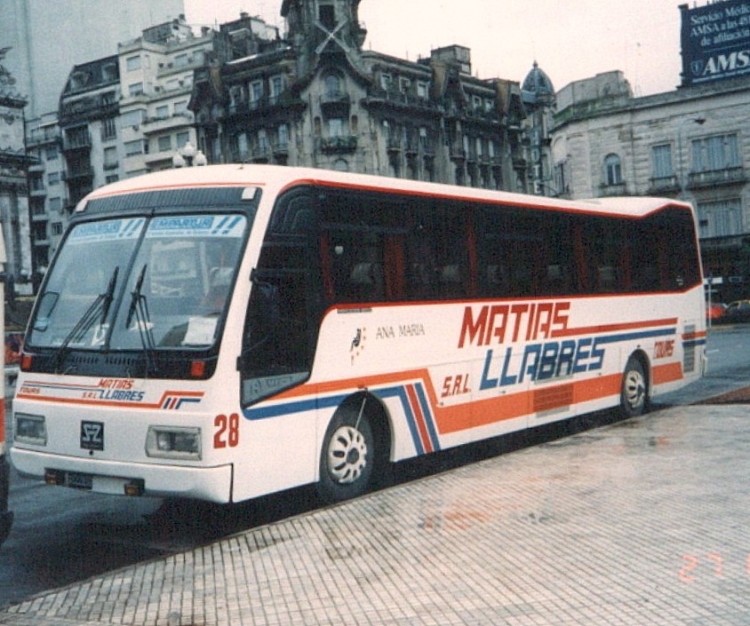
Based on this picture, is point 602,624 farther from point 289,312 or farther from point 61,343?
point 61,343

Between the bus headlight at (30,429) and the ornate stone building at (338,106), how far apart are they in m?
61.9

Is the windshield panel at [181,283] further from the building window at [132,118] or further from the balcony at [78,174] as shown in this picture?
the balcony at [78,174]

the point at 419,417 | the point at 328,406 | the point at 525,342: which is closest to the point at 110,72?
the point at 525,342

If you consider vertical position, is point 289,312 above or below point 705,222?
below

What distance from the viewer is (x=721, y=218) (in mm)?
59062

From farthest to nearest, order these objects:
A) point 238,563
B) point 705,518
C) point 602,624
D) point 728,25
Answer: point 728,25
point 705,518
point 238,563
point 602,624

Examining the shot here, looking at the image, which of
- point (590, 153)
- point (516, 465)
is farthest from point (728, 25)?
point (516, 465)

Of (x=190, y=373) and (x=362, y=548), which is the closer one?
(x=362, y=548)

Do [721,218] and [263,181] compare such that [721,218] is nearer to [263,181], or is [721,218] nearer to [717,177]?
[717,177]

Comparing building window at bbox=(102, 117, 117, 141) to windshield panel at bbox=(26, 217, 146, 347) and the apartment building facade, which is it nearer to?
the apartment building facade

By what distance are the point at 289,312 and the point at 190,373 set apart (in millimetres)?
1187

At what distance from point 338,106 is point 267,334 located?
65.5m

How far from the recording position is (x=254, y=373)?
26.8ft

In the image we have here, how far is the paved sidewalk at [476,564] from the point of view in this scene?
18.7 feet
